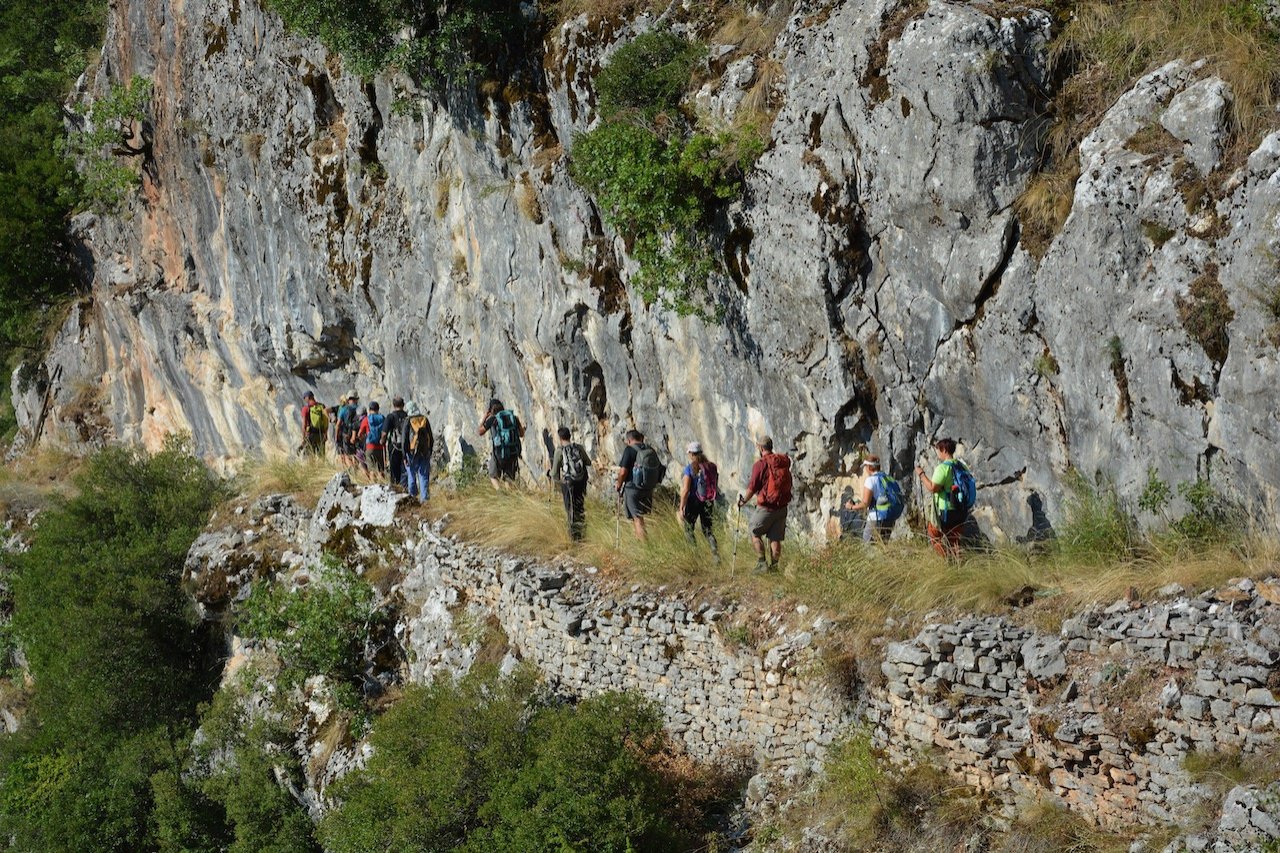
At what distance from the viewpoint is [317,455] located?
65.0ft

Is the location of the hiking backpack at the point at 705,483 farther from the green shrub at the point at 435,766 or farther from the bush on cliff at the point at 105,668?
the bush on cliff at the point at 105,668

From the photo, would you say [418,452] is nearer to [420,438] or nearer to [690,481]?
[420,438]

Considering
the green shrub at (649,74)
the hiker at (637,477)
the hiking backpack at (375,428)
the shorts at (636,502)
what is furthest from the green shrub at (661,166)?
the hiking backpack at (375,428)

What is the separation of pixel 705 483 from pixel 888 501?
1.89 m

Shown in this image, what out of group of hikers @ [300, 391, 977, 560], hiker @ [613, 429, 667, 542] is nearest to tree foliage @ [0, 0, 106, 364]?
group of hikers @ [300, 391, 977, 560]

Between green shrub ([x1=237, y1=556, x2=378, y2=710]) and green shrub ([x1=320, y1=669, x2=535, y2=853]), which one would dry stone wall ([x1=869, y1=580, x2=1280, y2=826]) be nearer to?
green shrub ([x1=320, y1=669, x2=535, y2=853])

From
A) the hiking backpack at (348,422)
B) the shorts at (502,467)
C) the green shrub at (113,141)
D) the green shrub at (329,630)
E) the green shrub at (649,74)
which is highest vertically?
the green shrub at (113,141)

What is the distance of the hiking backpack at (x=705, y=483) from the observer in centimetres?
1124

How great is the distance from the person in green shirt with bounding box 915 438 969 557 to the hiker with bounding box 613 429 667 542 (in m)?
3.15

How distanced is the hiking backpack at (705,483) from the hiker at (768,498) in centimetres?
79

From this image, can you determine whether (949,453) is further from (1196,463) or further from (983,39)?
(983,39)

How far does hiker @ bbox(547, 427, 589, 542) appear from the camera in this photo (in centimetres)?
1237

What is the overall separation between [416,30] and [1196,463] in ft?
37.0

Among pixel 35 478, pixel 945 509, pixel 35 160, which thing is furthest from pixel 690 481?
pixel 35 160
